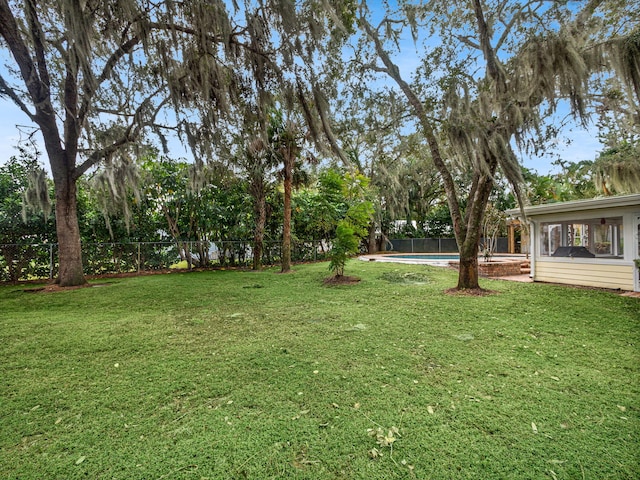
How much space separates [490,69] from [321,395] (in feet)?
18.5

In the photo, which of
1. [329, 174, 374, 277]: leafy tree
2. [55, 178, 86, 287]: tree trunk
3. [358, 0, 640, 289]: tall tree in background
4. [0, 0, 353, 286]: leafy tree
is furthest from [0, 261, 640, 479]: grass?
[0, 0, 353, 286]: leafy tree

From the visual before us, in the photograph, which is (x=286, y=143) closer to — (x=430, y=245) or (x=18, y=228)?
(x=18, y=228)

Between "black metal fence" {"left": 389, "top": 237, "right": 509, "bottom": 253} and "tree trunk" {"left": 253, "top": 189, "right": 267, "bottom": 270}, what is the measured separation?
11622 millimetres

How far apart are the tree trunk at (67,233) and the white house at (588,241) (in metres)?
10.3

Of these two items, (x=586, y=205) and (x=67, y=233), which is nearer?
(x=586, y=205)

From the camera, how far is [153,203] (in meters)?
9.73

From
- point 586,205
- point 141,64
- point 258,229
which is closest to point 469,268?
point 586,205

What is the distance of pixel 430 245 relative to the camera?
19.8 m

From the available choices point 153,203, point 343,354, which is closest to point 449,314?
point 343,354

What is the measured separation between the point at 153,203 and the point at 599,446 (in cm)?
1087

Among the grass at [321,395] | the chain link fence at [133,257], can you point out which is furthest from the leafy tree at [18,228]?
the grass at [321,395]

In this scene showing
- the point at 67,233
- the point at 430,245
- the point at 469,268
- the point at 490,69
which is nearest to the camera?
the point at 490,69

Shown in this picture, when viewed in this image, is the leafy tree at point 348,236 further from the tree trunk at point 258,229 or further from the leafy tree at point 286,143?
the tree trunk at point 258,229

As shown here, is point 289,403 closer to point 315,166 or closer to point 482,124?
point 482,124
